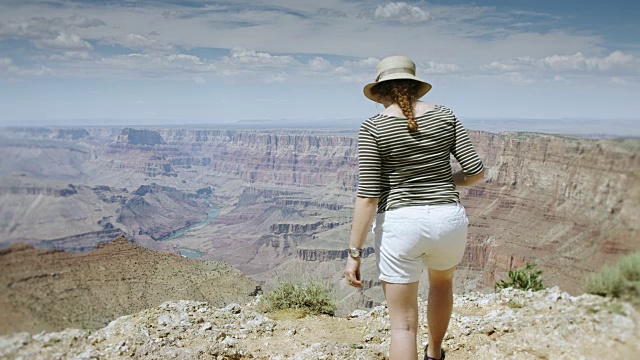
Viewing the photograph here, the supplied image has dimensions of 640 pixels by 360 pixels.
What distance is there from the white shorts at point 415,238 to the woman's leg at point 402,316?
0.22 feet

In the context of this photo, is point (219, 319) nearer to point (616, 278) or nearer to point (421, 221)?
point (421, 221)

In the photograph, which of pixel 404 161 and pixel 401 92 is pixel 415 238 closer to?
pixel 404 161

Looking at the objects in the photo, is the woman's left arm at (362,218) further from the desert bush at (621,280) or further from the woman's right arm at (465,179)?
the desert bush at (621,280)

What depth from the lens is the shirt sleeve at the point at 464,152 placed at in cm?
291

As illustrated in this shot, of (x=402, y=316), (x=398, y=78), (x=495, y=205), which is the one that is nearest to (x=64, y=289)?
(x=402, y=316)

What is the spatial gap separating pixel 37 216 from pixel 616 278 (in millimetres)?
3963

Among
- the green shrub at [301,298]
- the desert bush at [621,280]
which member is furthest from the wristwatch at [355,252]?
the green shrub at [301,298]

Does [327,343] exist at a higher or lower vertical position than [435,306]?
lower

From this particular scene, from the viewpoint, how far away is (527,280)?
5820 millimetres

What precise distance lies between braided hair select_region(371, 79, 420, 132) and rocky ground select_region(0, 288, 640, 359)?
1.82m

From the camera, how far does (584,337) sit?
10.0 ft

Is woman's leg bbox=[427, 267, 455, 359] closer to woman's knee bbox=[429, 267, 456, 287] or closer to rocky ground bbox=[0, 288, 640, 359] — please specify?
woman's knee bbox=[429, 267, 456, 287]

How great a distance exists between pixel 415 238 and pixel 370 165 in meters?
0.49

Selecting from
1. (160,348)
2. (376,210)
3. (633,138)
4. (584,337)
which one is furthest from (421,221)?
(160,348)
